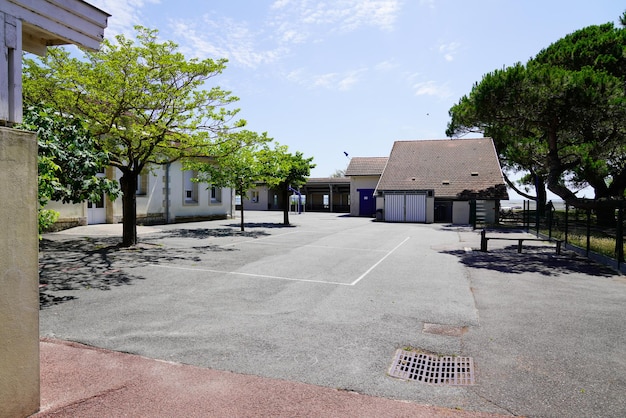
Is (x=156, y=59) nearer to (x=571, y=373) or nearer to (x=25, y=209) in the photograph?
(x=25, y=209)

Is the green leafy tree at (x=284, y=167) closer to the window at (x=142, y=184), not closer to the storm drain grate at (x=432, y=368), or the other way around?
the window at (x=142, y=184)

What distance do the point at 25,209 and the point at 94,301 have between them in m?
→ 4.31

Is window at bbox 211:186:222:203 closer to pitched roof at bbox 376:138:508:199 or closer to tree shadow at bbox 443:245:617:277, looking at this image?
pitched roof at bbox 376:138:508:199

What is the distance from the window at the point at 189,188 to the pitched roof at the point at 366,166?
18248 mm

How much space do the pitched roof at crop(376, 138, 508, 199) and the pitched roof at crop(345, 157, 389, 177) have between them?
3.23 metres

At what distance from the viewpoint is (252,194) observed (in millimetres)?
52594

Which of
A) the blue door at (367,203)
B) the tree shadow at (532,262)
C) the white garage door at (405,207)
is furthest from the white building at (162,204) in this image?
the blue door at (367,203)

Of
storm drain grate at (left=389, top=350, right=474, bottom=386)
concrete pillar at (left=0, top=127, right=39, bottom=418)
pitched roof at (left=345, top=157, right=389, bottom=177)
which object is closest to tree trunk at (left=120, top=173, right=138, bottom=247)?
concrete pillar at (left=0, top=127, right=39, bottom=418)

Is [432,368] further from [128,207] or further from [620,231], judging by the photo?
[128,207]

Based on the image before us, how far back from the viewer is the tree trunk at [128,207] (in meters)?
13.9

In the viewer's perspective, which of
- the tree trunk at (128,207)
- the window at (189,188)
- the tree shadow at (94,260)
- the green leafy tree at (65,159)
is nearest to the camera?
the green leafy tree at (65,159)

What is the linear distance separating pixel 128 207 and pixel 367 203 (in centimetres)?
2949

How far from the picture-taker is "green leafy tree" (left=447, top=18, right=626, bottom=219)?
1481cm

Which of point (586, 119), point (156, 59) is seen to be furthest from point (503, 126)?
point (156, 59)
